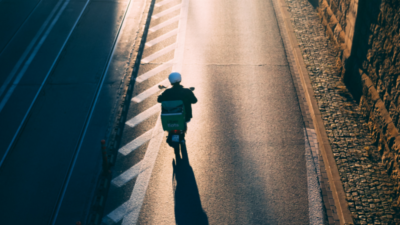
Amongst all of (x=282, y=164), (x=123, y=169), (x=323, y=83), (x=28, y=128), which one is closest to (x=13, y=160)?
(x=28, y=128)

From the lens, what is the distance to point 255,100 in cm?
1079

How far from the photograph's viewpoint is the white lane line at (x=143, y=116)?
1008 centimetres

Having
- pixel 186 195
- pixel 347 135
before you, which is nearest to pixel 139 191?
pixel 186 195

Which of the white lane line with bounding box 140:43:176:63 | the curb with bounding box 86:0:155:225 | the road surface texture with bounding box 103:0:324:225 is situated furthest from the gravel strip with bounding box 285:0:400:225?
the curb with bounding box 86:0:155:225

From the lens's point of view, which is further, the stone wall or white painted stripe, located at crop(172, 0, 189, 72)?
white painted stripe, located at crop(172, 0, 189, 72)

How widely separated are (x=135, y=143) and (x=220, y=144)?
2271 millimetres

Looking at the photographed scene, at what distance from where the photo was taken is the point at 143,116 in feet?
33.8

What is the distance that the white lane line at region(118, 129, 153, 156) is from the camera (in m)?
9.25

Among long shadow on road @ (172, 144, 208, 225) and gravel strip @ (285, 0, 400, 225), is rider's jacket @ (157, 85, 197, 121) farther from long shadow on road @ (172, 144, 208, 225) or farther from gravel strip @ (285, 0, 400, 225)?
gravel strip @ (285, 0, 400, 225)

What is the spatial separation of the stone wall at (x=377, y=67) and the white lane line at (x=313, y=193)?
1450 millimetres

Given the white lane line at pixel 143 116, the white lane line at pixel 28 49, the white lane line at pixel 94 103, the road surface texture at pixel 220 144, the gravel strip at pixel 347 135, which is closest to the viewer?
the gravel strip at pixel 347 135

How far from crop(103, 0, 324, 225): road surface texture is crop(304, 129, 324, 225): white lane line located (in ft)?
0.08

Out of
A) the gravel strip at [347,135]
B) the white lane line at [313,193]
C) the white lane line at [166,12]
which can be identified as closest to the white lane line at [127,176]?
the white lane line at [313,193]

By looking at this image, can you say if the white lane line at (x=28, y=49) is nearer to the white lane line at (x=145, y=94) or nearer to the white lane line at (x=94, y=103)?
the white lane line at (x=94, y=103)
